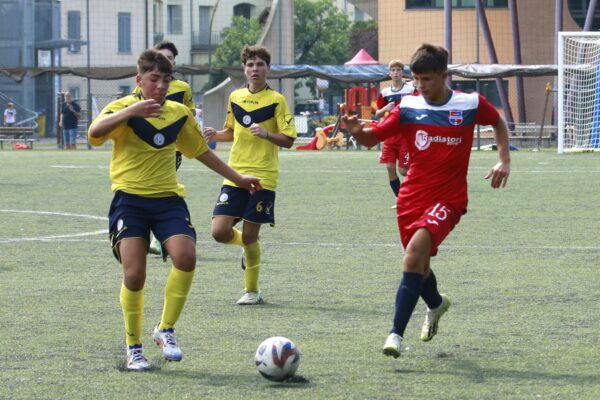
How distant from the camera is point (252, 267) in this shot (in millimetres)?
9164

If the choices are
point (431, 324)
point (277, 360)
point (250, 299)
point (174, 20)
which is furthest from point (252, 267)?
point (174, 20)

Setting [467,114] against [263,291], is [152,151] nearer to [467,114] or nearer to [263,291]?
[467,114]

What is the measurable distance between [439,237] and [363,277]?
3.44 metres

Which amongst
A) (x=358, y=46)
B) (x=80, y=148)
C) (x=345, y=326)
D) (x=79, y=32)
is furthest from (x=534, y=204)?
(x=358, y=46)

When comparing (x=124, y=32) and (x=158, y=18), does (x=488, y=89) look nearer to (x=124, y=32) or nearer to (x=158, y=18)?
(x=124, y=32)

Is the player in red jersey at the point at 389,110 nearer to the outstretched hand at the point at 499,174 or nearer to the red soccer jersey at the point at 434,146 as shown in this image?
the outstretched hand at the point at 499,174

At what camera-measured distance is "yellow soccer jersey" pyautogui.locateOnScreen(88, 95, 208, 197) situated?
683 cm

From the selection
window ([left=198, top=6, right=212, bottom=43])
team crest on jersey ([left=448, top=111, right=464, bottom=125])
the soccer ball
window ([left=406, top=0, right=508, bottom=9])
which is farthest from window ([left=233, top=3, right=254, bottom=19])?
the soccer ball

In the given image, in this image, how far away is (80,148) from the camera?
128ft

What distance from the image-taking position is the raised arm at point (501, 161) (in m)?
7.23

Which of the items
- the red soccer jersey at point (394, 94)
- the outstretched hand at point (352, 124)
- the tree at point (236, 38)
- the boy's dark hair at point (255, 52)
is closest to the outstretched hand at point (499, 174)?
the outstretched hand at point (352, 124)

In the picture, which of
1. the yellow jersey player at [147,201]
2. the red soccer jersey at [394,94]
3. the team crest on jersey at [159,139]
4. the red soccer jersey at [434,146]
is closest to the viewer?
the yellow jersey player at [147,201]

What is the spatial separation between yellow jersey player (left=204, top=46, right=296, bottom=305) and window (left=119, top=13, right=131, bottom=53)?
40360mm

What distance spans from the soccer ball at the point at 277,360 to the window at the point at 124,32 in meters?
44.0
